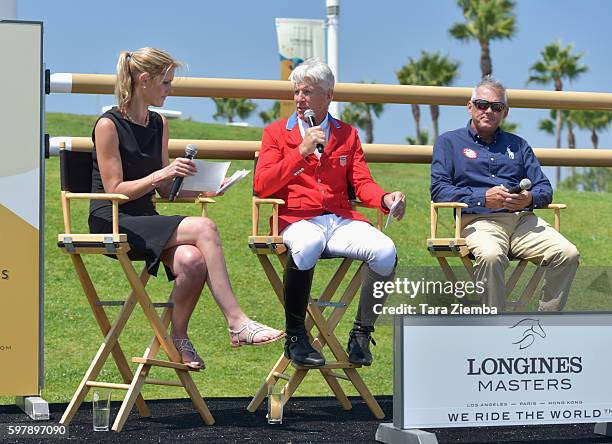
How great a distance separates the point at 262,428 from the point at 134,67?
1.46 metres

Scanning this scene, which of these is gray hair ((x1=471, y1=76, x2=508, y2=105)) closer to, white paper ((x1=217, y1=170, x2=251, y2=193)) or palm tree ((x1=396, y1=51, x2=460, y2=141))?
white paper ((x1=217, y1=170, x2=251, y2=193))

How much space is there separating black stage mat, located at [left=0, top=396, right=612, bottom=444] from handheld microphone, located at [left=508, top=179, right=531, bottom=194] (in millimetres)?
1042

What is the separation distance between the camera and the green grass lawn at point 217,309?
7.19 meters

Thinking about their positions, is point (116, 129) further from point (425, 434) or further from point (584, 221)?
point (584, 221)

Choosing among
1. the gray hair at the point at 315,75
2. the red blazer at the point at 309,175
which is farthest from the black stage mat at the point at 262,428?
the gray hair at the point at 315,75

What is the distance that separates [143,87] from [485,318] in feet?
5.34

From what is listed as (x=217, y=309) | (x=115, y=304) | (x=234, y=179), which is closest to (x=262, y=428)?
(x=115, y=304)

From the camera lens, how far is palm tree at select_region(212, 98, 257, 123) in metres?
61.4

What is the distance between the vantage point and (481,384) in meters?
3.95

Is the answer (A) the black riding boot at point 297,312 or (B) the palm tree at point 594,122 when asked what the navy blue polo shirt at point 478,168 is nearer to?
(A) the black riding boot at point 297,312

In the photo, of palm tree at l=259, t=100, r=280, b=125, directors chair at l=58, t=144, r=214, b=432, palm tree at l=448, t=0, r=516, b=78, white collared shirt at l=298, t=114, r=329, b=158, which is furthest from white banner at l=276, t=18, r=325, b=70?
palm tree at l=259, t=100, r=280, b=125

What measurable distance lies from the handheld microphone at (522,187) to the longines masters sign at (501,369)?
1.12 metres

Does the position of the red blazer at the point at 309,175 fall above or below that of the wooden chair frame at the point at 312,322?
above

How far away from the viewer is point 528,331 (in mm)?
3992
